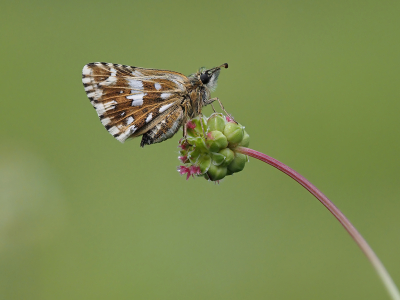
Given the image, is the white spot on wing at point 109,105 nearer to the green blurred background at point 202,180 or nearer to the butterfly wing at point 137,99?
the butterfly wing at point 137,99

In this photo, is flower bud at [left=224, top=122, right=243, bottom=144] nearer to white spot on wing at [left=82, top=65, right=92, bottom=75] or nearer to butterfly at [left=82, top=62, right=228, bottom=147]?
butterfly at [left=82, top=62, right=228, bottom=147]

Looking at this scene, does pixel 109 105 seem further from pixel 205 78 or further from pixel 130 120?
pixel 205 78

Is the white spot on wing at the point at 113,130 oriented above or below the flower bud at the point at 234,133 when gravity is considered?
below

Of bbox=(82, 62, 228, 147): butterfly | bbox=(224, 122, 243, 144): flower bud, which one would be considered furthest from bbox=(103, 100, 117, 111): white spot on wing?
bbox=(224, 122, 243, 144): flower bud

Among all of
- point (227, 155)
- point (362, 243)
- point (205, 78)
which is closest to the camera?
point (362, 243)

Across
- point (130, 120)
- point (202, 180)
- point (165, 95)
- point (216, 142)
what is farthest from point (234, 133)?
point (202, 180)

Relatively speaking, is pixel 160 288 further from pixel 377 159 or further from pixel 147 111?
pixel 377 159

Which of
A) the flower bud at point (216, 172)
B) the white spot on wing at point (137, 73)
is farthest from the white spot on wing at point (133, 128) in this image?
the flower bud at point (216, 172)
